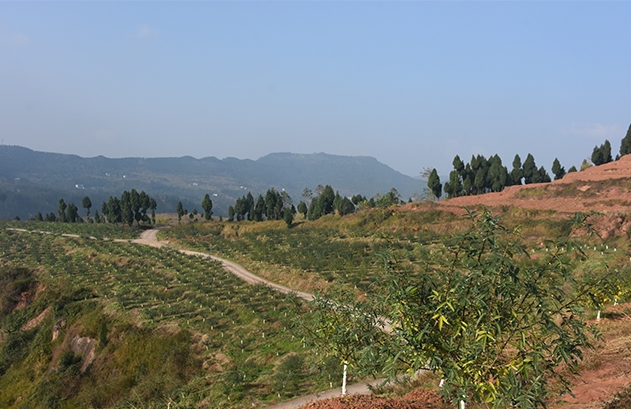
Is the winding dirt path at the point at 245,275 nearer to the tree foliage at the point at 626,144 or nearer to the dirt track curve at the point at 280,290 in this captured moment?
the dirt track curve at the point at 280,290

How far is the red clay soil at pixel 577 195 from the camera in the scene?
53.6 m

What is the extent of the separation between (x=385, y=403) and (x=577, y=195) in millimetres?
60427

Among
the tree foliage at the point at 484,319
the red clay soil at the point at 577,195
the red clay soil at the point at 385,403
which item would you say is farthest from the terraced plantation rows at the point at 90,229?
the tree foliage at the point at 484,319

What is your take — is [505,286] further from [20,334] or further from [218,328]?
[20,334]

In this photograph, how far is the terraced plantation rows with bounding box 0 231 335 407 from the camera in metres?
20.4

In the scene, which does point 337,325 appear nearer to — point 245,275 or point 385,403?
point 385,403

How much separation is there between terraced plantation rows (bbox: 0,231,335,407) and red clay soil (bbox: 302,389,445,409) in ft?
9.68

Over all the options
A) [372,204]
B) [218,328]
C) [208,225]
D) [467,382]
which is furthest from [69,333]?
[372,204]

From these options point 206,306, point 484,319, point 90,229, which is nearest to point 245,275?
point 206,306

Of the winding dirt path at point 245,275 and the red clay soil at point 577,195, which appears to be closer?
the winding dirt path at point 245,275

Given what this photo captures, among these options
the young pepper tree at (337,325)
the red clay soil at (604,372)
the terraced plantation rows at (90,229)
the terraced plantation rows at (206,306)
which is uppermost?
the young pepper tree at (337,325)

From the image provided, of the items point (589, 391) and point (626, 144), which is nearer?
point (589, 391)

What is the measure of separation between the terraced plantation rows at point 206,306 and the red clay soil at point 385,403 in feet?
9.68

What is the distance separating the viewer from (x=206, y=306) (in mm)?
33125
